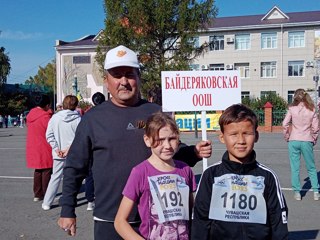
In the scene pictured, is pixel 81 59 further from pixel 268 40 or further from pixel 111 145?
pixel 111 145

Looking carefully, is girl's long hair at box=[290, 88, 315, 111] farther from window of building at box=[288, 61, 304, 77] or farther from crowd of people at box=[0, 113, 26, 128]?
window of building at box=[288, 61, 304, 77]

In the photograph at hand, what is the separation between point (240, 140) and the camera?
268 centimetres

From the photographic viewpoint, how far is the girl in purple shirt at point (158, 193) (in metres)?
2.65

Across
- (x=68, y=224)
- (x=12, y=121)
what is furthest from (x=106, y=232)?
(x=12, y=121)

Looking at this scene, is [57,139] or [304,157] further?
[304,157]

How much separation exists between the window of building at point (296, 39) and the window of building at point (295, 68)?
1873 mm

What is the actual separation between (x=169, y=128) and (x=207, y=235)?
71cm

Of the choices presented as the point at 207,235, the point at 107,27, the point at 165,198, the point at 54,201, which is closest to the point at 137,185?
the point at 165,198

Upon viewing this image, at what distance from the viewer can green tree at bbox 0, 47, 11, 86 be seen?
5916cm

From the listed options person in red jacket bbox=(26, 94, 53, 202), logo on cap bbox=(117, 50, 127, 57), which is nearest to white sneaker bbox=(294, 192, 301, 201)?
person in red jacket bbox=(26, 94, 53, 202)

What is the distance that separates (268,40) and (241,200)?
48.8 m

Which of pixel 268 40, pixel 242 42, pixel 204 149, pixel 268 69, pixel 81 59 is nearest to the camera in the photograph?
pixel 204 149

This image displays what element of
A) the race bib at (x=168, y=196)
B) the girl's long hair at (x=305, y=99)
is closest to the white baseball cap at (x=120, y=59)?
the race bib at (x=168, y=196)

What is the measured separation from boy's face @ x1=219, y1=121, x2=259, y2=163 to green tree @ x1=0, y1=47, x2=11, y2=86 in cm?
6026
